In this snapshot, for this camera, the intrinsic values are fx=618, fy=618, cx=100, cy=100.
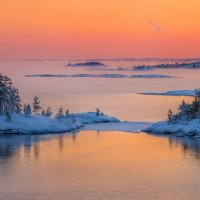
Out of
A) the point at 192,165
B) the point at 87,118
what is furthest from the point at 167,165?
the point at 87,118

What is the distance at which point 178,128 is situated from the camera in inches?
4611

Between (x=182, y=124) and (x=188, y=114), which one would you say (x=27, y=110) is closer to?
(x=182, y=124)

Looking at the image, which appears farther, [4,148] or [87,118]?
[87,118]

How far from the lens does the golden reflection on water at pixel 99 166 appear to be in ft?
226

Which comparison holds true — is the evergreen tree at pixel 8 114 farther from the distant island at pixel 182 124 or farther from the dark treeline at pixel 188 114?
the dark treeline at pixel 188 114

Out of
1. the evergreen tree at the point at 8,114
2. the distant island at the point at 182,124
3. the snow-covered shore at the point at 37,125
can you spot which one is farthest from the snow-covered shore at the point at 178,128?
the evergreen tree at the point at 8,114

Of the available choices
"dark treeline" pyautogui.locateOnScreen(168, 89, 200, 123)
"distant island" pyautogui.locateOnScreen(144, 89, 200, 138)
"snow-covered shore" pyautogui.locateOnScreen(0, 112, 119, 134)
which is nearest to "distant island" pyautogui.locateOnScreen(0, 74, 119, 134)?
"snow-covered shore" pyautogui.locateOnScreen(0, 112, 119, 134)

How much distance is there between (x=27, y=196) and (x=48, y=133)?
52253 millimetres

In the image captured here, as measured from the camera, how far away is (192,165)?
85875 millimetres

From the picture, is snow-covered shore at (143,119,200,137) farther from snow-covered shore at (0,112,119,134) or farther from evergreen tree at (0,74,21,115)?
evergreen tree at (0,74,21,115)

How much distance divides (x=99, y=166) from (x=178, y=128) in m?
35.7

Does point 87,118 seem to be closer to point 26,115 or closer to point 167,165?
point 26,115

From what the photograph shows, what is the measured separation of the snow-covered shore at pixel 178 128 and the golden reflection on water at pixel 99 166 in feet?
15.6

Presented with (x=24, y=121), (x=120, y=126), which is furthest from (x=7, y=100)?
(x=120, y=126)
